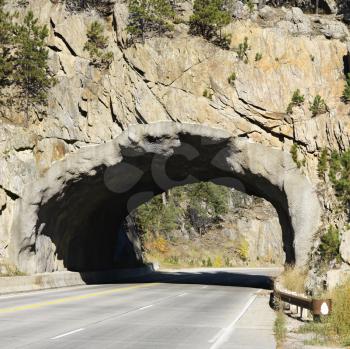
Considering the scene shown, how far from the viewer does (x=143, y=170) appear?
3262 centimetres

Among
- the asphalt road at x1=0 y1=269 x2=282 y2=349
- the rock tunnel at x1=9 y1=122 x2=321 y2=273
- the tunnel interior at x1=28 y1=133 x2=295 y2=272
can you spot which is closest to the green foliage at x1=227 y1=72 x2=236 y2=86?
the rock tunnel at x1=9 y1=122 x2=321 y2=273

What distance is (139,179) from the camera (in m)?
34.4

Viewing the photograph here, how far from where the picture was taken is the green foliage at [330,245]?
2547 centimetres

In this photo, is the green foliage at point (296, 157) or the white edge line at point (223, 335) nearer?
the white edge line at point (223, 335)

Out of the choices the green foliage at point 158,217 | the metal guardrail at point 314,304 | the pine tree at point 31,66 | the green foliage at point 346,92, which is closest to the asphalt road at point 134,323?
the metal guardrail at point 314,304

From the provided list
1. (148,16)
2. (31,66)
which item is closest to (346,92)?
(148,16)

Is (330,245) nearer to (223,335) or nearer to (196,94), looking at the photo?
(196,94)

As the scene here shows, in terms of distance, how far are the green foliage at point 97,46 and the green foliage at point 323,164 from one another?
10964 millimetres

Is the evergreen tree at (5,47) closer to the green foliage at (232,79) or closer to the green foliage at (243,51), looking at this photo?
the green foliage at (232,79)

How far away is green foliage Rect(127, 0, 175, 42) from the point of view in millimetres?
29391

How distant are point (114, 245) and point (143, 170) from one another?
12662mm

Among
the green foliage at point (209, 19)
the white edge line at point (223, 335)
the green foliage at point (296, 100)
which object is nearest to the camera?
the white edge line at point (223, 335)

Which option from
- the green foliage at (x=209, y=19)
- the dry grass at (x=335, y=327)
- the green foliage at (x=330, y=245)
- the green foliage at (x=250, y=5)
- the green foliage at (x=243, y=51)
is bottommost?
the dry grass at (x=335, y=327)

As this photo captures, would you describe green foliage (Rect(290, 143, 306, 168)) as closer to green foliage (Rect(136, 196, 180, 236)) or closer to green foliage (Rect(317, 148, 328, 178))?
green foliage (Rect(317, 148, 328, 178))
